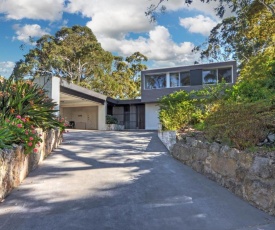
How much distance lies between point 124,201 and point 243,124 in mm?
2709

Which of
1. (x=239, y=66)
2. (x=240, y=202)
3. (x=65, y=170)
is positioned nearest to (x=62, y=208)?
(x=65, y=170)

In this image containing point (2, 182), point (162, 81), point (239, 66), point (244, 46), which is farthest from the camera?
point (239, 66)

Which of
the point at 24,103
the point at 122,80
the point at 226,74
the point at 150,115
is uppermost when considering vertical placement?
the point at 122,80

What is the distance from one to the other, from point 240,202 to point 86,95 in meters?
16.8

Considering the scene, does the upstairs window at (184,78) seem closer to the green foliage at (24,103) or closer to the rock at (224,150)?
the green foliage at (24,103)

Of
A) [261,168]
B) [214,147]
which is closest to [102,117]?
[214,147]

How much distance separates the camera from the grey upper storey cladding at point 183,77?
2120 centimetres

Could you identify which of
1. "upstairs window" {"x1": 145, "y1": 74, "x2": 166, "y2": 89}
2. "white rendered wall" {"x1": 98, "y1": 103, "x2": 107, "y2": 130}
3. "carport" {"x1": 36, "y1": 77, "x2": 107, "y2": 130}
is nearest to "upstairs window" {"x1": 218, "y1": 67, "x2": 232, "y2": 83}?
"upstairs window" {"x1": 145, "y1": 74, "x2": 166, "y2": 89}

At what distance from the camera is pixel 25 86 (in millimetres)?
7797

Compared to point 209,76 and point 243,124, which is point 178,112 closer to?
point 243,124

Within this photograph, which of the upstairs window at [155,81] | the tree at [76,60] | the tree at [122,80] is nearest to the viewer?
the upstairs window at [155,81]

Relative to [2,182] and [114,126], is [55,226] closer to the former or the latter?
[2,182]

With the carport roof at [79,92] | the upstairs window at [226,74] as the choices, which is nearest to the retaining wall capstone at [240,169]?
the carport roof at [79,92]

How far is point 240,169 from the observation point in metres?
4.61
